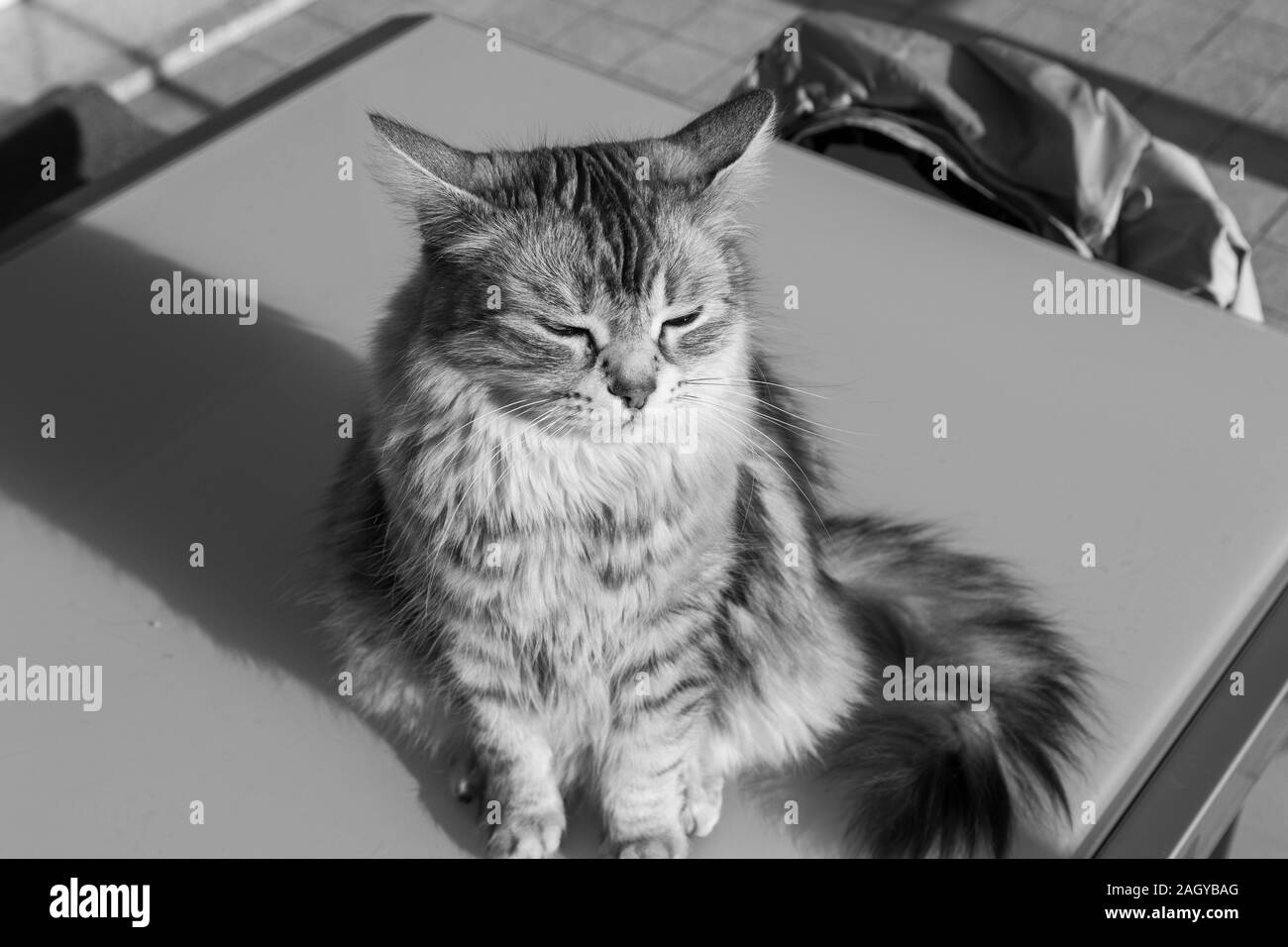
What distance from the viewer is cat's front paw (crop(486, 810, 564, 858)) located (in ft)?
4.05

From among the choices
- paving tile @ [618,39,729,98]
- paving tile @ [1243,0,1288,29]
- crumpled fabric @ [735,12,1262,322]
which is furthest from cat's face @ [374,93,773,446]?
paving tile @ [1243,0,1288,29]

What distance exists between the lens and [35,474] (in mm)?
1503

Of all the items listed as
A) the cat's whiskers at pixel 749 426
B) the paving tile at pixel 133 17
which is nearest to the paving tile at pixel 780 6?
the paving tile at pixel 133 17

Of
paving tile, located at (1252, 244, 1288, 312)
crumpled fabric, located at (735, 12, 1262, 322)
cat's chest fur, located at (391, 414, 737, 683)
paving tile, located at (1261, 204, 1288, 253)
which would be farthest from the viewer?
paving tile, located at (1261, 204, 1288, 253)

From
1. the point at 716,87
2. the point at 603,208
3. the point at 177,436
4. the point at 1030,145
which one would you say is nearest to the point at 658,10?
the point at 716,87

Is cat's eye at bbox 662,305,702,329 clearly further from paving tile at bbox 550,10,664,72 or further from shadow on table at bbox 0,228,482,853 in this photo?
paving tile at bbox 550,10,664,72

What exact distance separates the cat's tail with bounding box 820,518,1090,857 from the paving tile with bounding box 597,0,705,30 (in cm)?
238

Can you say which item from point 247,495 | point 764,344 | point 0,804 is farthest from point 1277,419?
point 0,804

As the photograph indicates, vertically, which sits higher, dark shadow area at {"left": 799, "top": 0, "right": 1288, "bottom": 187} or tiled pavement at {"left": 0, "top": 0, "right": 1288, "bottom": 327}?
tiled pavement at {"left": 0, "top": 0, "right": 1288, "bottom": 327}

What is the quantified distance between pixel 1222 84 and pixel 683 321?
2.59 meters

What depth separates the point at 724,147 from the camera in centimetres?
116

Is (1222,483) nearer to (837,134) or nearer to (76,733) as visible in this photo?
(837,134)

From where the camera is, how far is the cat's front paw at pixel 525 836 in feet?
4.05

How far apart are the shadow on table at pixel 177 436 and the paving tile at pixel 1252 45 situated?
2593 mm
